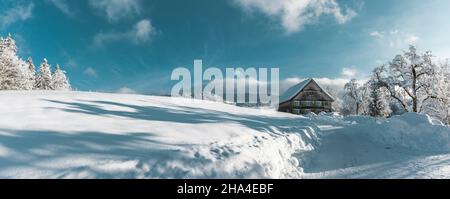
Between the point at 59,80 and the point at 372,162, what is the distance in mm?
65274

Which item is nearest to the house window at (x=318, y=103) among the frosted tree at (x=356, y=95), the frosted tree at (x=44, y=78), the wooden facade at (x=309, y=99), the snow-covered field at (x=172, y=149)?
the wooden facade at (x=309, y=99)

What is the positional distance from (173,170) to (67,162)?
206cm

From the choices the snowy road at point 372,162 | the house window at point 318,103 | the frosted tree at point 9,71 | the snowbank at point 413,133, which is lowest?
the snowy road at point 372,162

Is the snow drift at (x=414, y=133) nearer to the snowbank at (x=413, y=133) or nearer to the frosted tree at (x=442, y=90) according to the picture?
the snowbank at (x=413, y=133)

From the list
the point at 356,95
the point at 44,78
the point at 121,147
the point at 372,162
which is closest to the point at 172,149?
the point at 121,147

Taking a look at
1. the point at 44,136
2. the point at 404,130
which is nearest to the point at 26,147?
the point at 44,136

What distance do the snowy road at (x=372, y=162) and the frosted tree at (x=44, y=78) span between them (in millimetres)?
58838

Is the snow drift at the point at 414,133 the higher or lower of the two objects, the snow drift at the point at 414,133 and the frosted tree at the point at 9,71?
the lower

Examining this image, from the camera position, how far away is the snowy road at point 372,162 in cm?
767

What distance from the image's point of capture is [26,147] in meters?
6.23

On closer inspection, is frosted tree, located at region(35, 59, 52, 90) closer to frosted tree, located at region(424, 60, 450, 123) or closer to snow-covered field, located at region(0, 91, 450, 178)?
snow-covered field, located at region(0, 91, 450, 178)

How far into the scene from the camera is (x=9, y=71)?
41.0 metres
